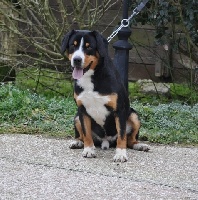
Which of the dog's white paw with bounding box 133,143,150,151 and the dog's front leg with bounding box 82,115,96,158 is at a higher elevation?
the dog's front leg with bounding box 82,115,96,158

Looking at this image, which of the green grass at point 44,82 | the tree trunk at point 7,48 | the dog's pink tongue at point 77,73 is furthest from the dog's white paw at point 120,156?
the tree trunk at point 7,48

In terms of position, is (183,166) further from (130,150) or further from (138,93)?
(138,93)

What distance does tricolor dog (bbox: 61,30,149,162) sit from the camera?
6.20 m

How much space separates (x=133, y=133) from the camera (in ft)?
22.6

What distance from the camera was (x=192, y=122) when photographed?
327 inches

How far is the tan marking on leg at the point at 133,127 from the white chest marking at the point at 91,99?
42 centimetres

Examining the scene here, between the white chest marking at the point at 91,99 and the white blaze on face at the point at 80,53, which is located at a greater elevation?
the white blaze on face at the point at 80,53

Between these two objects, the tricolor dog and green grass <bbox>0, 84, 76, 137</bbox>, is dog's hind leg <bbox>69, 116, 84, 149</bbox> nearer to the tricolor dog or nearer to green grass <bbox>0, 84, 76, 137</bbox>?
the tricolor dog

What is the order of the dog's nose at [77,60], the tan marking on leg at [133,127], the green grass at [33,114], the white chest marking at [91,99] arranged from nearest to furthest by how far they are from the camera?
1. the dog's nose at [77,60]
2. the white chest marking at [91,99]
3. the tan marking on leg at [133,127]
4. the green grass at [33,114]

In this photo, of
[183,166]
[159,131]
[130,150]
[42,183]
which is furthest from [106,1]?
[42,183]

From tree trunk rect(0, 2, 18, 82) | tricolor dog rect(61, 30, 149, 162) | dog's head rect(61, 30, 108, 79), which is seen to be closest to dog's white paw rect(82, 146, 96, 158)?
tricolor dog rect(61, 30, 149, 162)

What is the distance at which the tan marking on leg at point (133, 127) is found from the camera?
Result: 22.4 ft

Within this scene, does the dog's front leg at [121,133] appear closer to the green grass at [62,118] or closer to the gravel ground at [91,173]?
the gravel ground at [91,173]

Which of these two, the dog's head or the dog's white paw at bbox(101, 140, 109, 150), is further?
the dog's white paw at bbox(101, 140, 109, 150)
